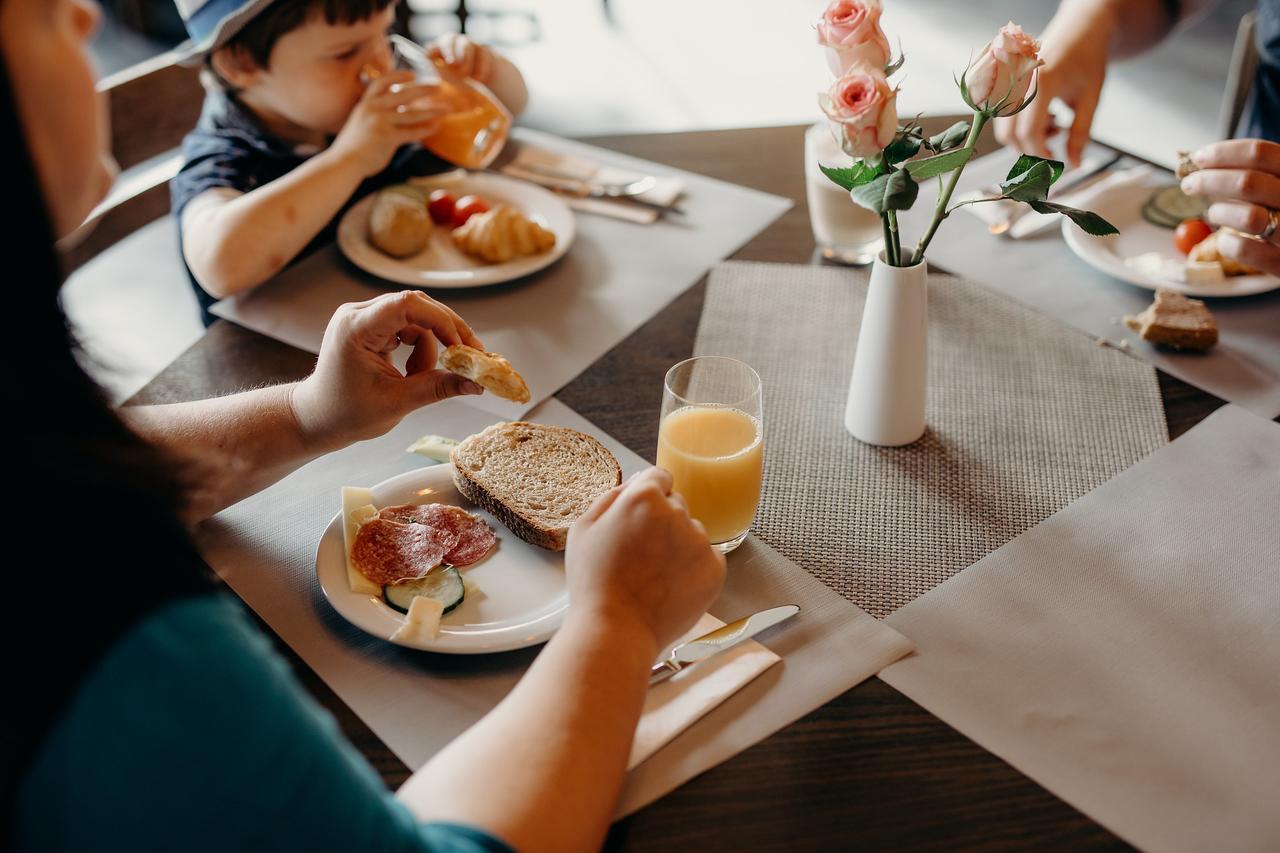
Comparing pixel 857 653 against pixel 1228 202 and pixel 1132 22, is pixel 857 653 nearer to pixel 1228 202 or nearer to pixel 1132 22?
pixel 1228 202

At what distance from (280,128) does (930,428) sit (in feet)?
3.46

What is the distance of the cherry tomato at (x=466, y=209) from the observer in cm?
134

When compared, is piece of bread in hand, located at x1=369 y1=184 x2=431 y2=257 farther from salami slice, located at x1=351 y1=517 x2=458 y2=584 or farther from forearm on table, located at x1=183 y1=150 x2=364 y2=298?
salami slice, located at x1=351 y1=517 x2=458 y2=584

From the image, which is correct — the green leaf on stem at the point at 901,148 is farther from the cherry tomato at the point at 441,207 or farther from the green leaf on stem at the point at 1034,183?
the cherry tomato at the point at 441,207

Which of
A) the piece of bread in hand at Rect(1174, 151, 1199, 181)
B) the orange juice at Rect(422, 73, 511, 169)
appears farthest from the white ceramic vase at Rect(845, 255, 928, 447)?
the orange juice at Rect(422, 73, 511, 169)

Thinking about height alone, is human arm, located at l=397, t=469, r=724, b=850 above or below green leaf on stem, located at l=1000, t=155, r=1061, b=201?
below

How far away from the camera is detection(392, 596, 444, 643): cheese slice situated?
71 cm

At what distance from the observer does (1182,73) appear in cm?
371

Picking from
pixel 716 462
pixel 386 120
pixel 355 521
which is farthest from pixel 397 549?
pixel 386 120

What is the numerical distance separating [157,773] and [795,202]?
1.13 meters

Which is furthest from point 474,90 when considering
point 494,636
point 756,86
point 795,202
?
point 756,86

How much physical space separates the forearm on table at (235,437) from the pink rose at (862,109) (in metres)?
0.51

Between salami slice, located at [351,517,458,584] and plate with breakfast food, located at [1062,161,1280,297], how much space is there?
33.1 inches

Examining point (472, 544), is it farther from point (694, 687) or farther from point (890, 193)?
point (890, 193)
